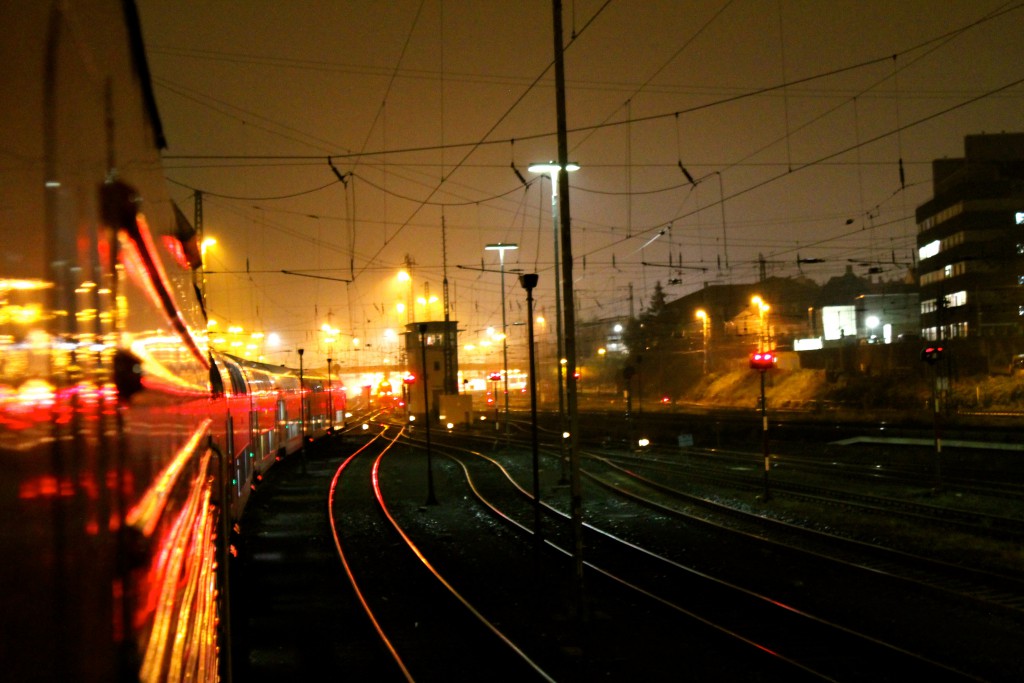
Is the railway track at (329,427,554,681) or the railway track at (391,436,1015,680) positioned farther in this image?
the railway track at (329,427,554,681)

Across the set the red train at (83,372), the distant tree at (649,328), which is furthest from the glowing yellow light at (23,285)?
the distant tree at (649,328)

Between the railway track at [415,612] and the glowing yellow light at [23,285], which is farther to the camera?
the railway track at [415,612]

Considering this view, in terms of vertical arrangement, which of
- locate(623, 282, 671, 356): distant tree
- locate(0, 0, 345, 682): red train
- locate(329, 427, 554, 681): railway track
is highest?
locate(623, 282, 671, 356): distant tree

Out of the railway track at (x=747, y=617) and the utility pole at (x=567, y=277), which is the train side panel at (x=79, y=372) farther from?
the utility pole at (x=567, y=277)

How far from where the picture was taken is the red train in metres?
1.31

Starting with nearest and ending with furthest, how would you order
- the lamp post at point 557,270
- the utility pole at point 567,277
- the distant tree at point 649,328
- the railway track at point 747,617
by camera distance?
the railway track at point 747,617 → the utility pole at point 567,277 → the lamp post at point 557,270 → the distant tree at point 649,328

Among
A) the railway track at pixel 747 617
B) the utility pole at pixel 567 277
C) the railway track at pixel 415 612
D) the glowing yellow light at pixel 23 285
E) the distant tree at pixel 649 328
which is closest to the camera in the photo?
the glowing yellow light at pixel 23 285

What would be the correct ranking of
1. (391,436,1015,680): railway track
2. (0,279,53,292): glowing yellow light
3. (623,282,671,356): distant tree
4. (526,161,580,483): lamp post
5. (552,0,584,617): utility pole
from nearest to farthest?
1. (0,279,53,292): glowing yellow light
2. (391,436,1015,680): railway track
3. (552,0,584,617): utility pole
4. (526,161,580,483): lamp post
5. (623,282,671,356): distant tree

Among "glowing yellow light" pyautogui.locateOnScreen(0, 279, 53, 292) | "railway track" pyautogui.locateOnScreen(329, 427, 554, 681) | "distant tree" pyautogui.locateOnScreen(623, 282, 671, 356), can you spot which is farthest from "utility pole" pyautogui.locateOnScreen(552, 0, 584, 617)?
"distant tree" pyautogui.locateOnScreen(623, 282, 671, 356)

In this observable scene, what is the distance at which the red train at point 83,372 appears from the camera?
1.31 m

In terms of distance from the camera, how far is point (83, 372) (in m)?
1.64

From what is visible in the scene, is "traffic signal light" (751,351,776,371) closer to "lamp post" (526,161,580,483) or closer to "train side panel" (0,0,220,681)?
"lamp post" (526,161,580,483)

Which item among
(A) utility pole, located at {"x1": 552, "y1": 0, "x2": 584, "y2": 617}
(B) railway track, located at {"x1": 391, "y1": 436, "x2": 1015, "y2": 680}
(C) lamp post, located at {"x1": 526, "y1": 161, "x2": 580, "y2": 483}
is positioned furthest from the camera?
(C) lamp post, located at {"x1": 526, "y1": 161, "x2": 580, "y2": 483}

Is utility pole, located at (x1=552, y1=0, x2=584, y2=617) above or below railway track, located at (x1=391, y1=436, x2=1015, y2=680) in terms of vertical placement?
above
